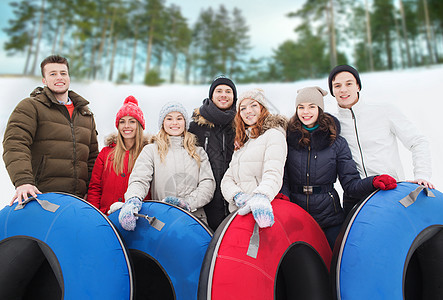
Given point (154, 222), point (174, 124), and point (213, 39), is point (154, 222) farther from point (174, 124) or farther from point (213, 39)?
point (213, 39)

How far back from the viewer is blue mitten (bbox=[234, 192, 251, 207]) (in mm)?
1867

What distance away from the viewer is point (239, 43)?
70.4ft

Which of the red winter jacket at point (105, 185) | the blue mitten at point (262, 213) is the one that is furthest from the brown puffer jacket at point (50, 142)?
the blue mitten at point (262, 213)

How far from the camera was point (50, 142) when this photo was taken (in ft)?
7.98

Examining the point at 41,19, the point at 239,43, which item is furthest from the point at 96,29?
the point at 239,43

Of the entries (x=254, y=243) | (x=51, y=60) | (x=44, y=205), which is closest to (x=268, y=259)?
(x=254, y=243)

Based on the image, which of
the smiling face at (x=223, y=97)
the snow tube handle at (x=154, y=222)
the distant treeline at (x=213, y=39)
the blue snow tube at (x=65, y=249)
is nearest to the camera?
the blue snow tube at (x=65, y=249)

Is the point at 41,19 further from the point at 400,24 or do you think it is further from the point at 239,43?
the point at 400,24

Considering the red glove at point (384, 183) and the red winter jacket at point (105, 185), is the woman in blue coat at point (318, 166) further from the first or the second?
the red winter jacket at point (105, 185)

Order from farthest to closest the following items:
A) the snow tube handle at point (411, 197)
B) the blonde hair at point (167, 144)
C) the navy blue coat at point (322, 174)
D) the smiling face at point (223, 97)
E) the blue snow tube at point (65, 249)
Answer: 1. the smiling face at point (223, 97)
2. the blonde hair at point (167, 144)
3. the navy blue coat at point (322, 174)
4. the snow tube handle at point (411, 197)
5. the blue snow tube at point (65, 249)

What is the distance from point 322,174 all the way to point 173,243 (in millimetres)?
1081

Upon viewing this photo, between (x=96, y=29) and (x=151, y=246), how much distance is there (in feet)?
67.6

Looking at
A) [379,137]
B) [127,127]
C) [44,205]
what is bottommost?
[44,205]

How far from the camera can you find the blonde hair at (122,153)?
2590mm
